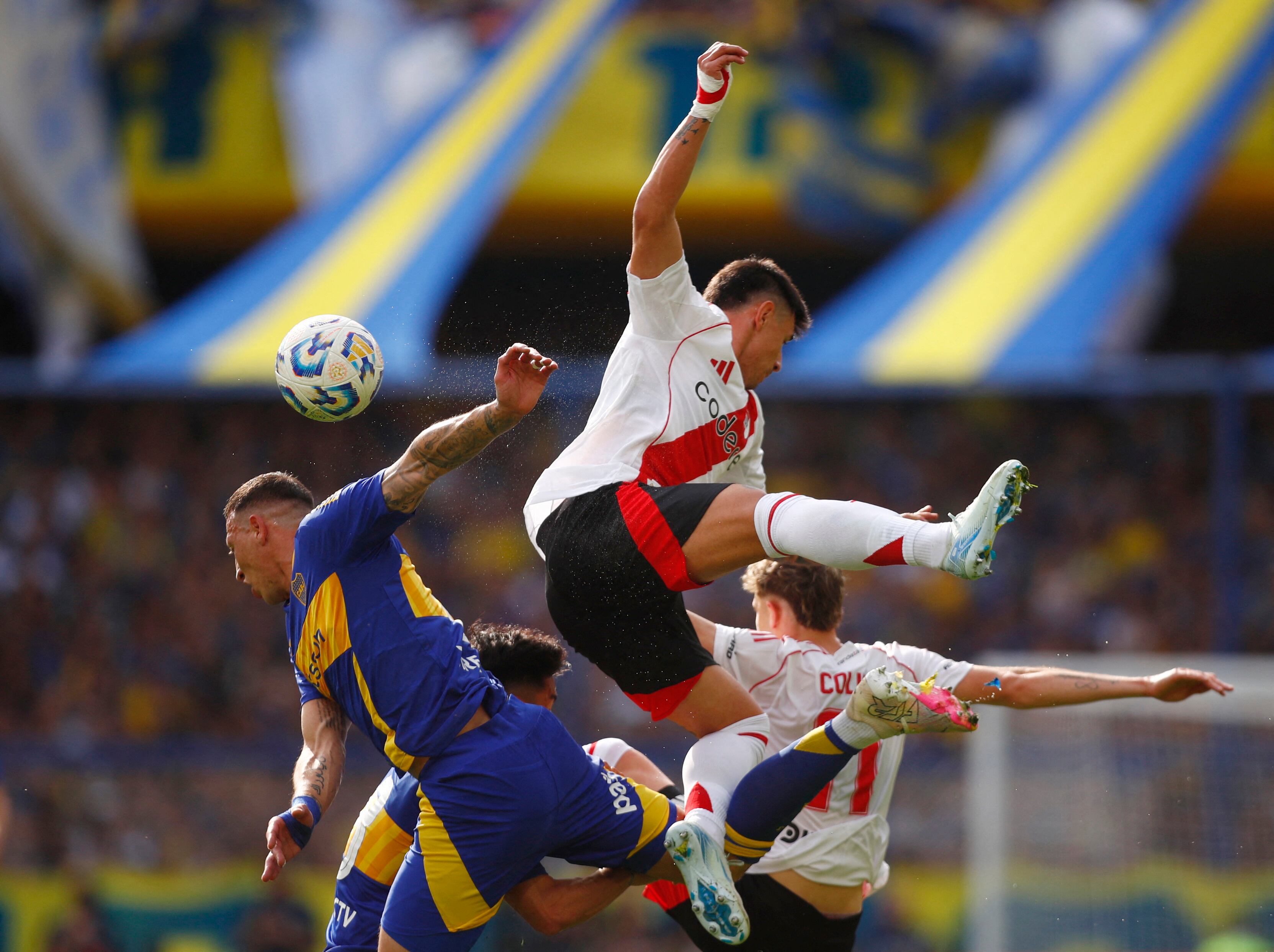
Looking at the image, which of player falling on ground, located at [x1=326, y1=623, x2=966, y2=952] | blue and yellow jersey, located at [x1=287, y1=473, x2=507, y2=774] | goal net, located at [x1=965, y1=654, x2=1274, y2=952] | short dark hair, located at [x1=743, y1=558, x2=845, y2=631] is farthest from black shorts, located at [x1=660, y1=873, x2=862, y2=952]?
goal net, located at [x1=965, y1=654, x2=1274, y2=952]

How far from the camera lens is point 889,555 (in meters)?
4.35

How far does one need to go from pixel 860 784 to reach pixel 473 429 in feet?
7.45

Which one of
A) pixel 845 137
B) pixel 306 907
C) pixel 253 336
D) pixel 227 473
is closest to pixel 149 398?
pixel 227 473

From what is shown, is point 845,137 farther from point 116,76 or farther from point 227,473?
point 116,76

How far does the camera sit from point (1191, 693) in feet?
17.7

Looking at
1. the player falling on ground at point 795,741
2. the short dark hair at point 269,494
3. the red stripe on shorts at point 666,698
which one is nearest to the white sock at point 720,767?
the red stripe on shorts at point 666,698

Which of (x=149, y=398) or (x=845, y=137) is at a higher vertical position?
(x=845, y=137)

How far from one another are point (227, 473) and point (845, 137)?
26.3ft

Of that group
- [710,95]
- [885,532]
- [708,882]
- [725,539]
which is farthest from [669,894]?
[710,95]

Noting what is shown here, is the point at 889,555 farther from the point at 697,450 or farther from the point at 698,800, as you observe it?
the point at 698,800

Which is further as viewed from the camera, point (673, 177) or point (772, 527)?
point (673, 177)

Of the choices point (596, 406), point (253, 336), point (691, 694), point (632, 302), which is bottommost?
point (253, 336)

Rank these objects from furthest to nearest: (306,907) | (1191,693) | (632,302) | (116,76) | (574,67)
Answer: (116,76) < (574,67) < (306,907) < (1191,693) < (632,302)

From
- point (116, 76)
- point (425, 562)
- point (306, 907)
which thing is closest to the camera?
point (306, 907)
